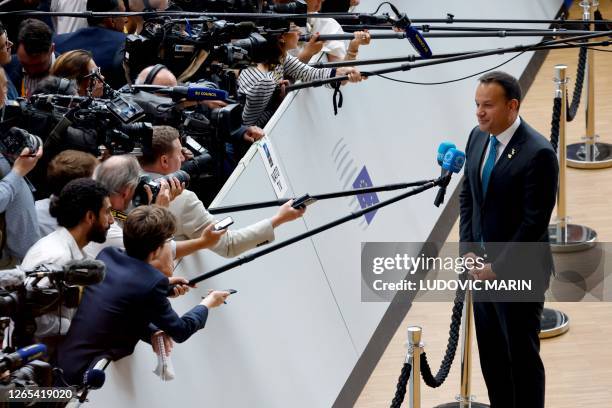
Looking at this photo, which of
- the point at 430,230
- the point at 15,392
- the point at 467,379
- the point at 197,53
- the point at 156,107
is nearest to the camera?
the point at 15,392

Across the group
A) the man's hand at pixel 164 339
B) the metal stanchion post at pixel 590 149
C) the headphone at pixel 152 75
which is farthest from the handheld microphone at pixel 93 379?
the metal stanchion post at pixel 590 149

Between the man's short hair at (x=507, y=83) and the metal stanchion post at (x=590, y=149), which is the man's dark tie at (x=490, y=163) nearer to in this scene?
the man's short hair at (x=507, y=83)

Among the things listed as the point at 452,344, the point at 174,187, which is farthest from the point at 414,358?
the point at 174,187

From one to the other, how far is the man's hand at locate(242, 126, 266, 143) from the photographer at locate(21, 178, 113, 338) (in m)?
1.56

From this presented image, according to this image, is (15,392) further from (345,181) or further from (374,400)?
(345,181)

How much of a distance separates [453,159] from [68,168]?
1.77 meters

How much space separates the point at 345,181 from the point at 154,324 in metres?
2.79

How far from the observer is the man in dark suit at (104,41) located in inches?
261

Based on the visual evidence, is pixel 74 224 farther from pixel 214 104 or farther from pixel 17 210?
pixel 214 104

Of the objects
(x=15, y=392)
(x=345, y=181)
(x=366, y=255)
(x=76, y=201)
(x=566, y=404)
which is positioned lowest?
(x=566, y=404)

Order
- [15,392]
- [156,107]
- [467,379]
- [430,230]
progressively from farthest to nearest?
[430,230] → [467,379] → [156,107] → [15,392]

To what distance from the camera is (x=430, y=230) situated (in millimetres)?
8008

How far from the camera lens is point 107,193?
4.34m

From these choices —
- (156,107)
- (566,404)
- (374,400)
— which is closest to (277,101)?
(156,107)
